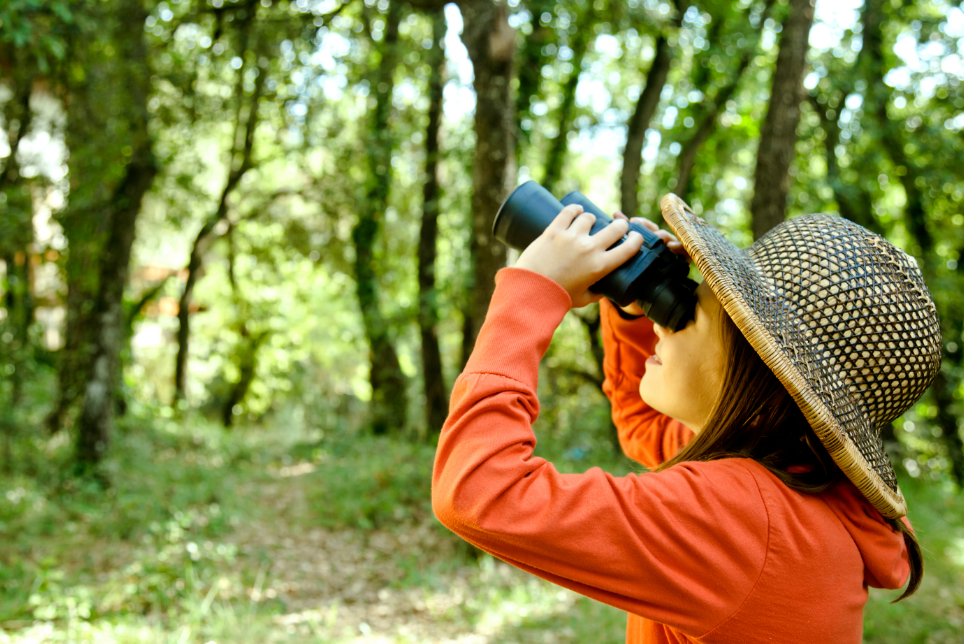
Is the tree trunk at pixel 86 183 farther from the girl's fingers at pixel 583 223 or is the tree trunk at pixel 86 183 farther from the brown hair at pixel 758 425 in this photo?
the brown hair at pixel 758 425

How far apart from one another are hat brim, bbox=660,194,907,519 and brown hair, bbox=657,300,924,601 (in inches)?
2.5

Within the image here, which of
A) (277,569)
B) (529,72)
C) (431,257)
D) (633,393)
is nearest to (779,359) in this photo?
(633,393)

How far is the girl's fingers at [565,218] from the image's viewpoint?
1162mm

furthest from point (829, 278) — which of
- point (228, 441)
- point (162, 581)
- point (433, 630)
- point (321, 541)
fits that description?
point (228, 441)

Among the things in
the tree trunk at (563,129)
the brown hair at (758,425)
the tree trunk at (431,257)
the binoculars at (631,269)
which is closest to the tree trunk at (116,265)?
the tree trunk at (431,257)

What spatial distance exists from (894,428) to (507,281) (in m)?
8.42

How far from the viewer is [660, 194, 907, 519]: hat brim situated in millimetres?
983

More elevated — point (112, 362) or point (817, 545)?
point (817, 545)

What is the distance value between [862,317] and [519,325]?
1.73 ft

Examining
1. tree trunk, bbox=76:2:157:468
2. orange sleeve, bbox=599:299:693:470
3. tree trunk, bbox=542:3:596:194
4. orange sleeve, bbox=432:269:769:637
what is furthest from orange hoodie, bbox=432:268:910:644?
tree trunk, bbox=542:3:596:194

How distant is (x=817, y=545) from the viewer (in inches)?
39.4

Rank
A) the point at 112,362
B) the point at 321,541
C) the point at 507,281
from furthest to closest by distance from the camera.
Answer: the point at 112,362 → the point at 321,541 → the point at 507,281

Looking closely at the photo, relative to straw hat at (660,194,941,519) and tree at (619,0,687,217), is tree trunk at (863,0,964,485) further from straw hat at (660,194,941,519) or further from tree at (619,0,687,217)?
straw hat at (660,194,941,519)

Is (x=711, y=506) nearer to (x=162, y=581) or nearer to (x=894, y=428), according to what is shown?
(x=162, y=581)
